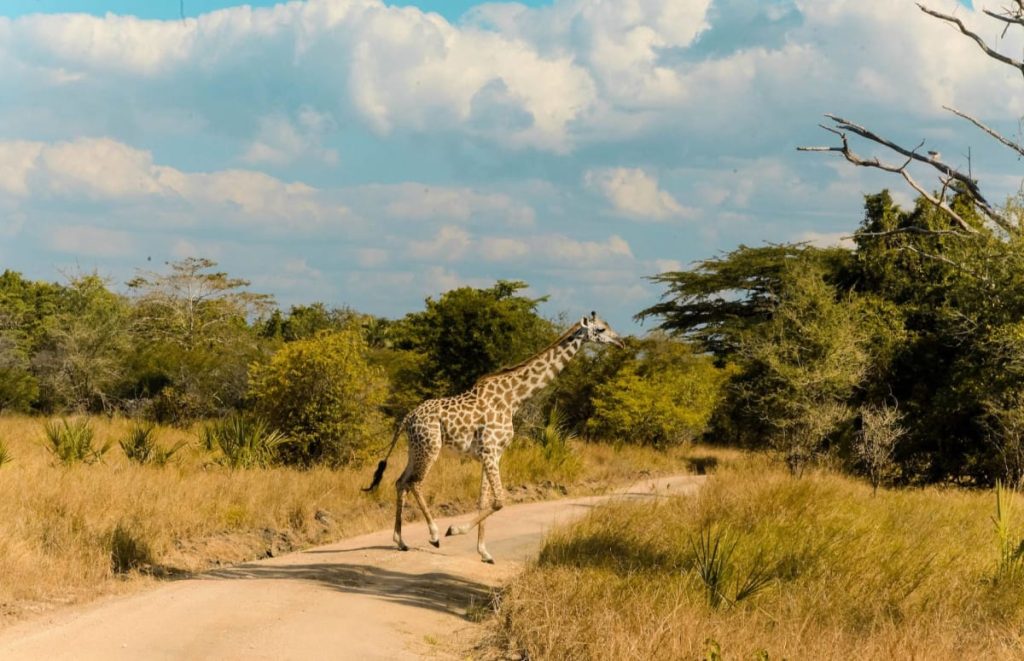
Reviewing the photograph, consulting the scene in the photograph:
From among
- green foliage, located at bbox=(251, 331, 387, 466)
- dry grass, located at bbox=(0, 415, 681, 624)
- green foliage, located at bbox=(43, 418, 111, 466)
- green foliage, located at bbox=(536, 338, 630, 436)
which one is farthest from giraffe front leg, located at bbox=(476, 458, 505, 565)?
green foliage, located at bbox=(536, 338, 630, 436)

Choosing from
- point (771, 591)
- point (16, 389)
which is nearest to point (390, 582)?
point (771, 591)

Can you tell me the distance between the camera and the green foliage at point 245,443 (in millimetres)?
18859

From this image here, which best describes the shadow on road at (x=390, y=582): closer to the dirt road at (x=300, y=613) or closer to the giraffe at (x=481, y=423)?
the dirt road at (x=300, y=613)

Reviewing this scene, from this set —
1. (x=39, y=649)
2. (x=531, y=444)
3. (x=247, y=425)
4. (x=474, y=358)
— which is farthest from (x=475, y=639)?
(x=474, y=358)

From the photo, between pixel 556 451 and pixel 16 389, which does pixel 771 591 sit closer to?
pixel 556 451

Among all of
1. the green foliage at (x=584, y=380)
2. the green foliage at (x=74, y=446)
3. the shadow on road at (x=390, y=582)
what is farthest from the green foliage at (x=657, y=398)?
the shadow on road at (x=390, y=582)

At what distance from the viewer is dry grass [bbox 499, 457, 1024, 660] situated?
25.5ft

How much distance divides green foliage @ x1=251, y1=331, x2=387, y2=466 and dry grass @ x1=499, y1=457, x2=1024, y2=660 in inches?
346

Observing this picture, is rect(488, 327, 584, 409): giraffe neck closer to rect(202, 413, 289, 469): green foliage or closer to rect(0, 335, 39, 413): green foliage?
rect(202, 413, 289, 469): green foliage

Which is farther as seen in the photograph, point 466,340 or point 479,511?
point 466,340

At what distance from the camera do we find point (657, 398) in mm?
30953

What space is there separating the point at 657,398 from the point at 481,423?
733 inches

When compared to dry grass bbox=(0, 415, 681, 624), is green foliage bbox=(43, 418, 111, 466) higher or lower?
higher

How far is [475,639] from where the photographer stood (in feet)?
29.7
